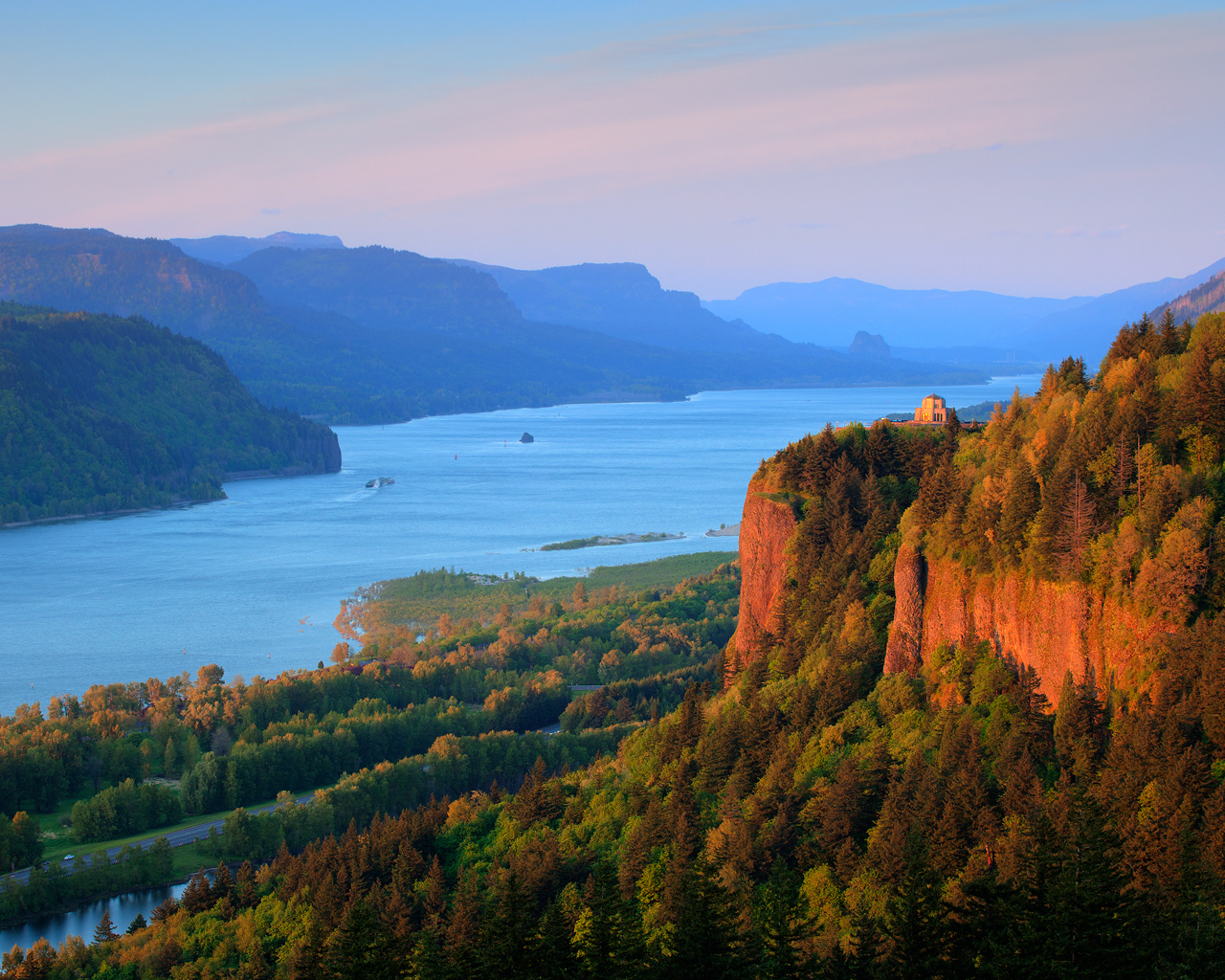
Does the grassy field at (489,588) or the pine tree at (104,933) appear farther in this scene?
the grassy field at (489,588)

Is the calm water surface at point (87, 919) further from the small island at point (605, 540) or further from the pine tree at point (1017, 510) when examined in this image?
the small island at point (605, 540)

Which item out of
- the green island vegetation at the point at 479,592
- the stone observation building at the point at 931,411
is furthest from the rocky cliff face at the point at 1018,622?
the green island vegetation at the point at 479,592

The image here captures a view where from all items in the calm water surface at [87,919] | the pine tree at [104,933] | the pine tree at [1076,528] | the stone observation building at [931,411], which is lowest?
the calm water surface at [87,919]

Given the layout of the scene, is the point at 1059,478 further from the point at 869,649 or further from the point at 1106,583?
the point at 869,649

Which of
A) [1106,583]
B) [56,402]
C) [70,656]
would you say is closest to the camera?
[1106,583]

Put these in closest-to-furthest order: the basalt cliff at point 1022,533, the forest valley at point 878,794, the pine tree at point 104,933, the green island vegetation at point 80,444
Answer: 1. the forest valley at point 878,794
2. the basalt cliff at point 1022,533
3. the pine tree at point 104,933
4. the green island vegetation at point 80,444

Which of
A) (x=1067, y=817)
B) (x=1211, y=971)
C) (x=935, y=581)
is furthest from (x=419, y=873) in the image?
(x=1211, y=971)

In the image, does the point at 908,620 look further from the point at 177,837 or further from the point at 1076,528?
the point at 177,837
